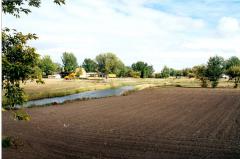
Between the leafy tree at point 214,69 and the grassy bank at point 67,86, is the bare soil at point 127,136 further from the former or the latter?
the leafy tree at point 214,69

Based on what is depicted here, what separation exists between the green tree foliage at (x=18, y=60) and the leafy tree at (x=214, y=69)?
80644 millimetres

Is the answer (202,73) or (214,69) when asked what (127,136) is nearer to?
(214,69)

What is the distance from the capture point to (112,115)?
108ft

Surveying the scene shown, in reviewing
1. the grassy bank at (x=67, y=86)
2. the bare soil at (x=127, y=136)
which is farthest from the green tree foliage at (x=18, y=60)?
the grassy bank at (x=67, y=86)

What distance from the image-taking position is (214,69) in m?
90.1

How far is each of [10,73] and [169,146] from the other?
965cm

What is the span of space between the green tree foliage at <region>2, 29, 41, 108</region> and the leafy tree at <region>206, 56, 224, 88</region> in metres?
80.6

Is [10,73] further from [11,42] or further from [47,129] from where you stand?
[47,129]

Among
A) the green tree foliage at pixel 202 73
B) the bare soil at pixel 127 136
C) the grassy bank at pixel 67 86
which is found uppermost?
the green tree foliage at pixel 202 73

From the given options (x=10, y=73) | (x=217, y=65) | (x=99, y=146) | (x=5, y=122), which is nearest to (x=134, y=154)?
(x=99, y=146)

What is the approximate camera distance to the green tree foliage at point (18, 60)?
46.8 ft

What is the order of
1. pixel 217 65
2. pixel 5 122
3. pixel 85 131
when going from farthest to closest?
pixel 217 65 < pixel 5 122 < pixel 85 131

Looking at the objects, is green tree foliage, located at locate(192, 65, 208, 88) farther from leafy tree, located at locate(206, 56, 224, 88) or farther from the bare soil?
the bare soil

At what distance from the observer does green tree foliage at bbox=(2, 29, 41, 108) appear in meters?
14.3
